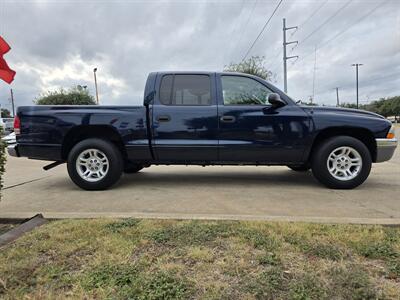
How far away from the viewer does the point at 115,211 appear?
405 centimetres

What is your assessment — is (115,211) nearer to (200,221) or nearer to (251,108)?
(200,221)

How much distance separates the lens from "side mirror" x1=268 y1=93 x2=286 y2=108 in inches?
196

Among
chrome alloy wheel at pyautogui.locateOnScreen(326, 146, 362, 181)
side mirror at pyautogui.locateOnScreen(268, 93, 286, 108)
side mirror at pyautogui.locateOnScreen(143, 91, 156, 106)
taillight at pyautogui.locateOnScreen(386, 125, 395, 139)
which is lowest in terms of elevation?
chrome alloy wheel at pyautogui.locateOnScreen(326, 146, 362, 181)

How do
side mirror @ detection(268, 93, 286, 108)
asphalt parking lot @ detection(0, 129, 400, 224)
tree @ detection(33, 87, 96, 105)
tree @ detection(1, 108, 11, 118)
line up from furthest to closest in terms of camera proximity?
tree @ detection(1, 108, 11, 118), tree @ detection(33, 87, 96, 105), side mirror @ detection(268, 93, 286, 108), asphalt parking lot @ detection(0, 129, 400, 224)

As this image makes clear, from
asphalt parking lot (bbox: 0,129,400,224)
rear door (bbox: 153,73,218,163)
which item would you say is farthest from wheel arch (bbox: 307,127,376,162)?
rear door (bbox: 153,73,218,163)

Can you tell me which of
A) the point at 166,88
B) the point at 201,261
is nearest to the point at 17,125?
the point at 166,88

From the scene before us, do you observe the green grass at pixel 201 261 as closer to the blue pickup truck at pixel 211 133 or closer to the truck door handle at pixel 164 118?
the blue pickup truck at pixel 211 133

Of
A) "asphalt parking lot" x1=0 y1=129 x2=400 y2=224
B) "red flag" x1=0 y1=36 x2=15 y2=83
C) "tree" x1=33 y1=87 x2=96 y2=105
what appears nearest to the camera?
"red flag" x1=0 y1=36 x2=15 y2=83

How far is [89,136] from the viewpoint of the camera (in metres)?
5.45

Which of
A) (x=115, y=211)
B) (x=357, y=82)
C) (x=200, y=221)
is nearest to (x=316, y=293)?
(x=200, y=221)

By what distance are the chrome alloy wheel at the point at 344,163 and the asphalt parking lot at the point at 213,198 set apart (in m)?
0.26

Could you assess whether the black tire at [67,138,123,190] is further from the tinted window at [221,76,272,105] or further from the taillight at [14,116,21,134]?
the tinted window at [221,76,272,105]

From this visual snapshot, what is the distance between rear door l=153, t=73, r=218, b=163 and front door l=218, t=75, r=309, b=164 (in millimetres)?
168

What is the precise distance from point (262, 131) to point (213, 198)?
1322 mm
